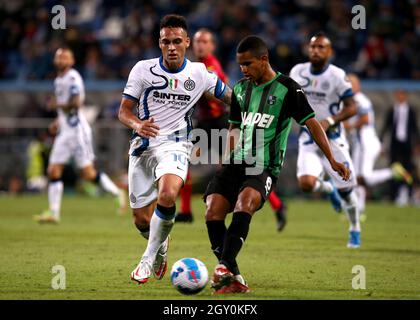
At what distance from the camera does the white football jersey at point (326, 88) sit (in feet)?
37.9

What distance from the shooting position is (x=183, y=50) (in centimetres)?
852

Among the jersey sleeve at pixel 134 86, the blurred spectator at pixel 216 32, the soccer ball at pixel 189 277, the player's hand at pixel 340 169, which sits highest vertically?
the blurred spectator at pixel 216 32

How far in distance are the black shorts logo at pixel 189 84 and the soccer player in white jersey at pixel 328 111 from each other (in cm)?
316

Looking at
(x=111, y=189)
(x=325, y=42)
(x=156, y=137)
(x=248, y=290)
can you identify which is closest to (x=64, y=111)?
(x=111, y=189)

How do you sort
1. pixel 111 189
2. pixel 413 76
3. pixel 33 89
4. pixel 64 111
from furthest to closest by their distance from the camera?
1. pixel 33 89
2. pixel 413 76
3. pixel 111 189
4. pixel 64 111

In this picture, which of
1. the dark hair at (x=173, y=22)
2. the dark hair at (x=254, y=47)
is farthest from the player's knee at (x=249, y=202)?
the dark hair at (x=173, y=22)

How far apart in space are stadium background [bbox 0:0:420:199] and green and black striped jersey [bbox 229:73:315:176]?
12965 millimetres

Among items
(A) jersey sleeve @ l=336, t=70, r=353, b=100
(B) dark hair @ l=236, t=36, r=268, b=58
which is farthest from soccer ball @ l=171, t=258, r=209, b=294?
(A) jersey sleeve @ l=336, t=70, r=353, b=100

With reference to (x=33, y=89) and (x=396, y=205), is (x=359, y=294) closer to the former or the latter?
(x=396, y=205)

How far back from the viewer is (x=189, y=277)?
750 cm

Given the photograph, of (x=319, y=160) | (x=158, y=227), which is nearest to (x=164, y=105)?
(x=158, y=227)

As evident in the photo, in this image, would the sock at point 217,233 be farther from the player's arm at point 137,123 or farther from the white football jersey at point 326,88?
the white football jersey at point 326,88

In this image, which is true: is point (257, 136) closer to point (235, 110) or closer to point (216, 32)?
point (235, 110)

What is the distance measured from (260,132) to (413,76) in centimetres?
1541
